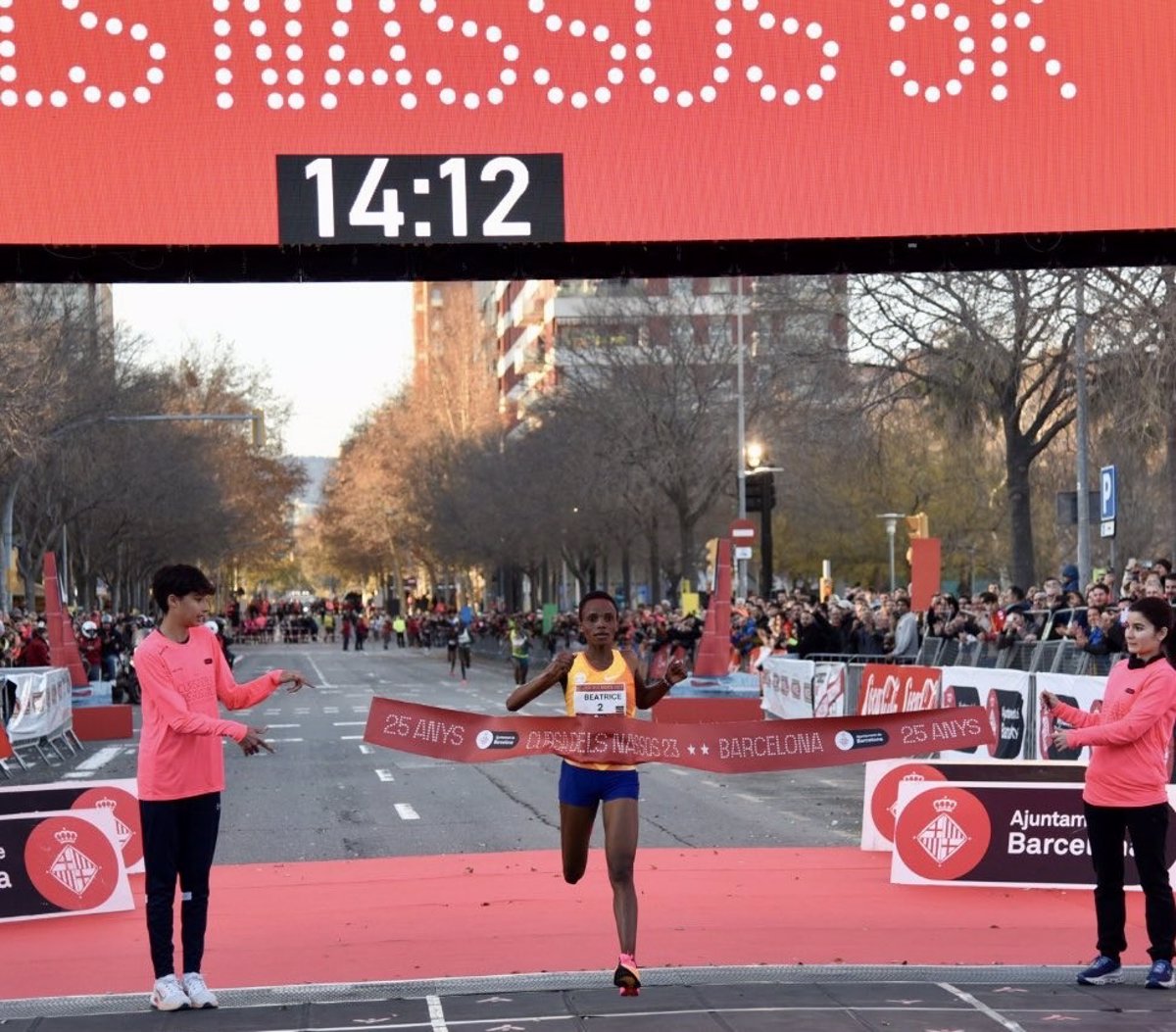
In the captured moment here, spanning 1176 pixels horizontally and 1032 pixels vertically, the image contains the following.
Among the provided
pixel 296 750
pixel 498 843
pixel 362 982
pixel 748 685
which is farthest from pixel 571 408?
pixel 362 982

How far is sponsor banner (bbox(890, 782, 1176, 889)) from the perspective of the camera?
12.4 meters

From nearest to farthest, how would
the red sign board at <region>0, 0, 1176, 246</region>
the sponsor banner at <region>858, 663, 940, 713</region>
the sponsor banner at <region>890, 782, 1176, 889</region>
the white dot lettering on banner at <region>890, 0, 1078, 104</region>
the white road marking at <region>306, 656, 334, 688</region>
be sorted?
the sponsor banner at <region>890, 782, 1176, 889</region> → the red sign board at <region>0, 0, 1176, 246</region> → the white dot lettering on banner at <region>890, 0, 1078, 104</region> → the sponsor banner at <region>858, 663, 940, 713</region> → the white road marking at <region>306, 656, 334, 688</region>

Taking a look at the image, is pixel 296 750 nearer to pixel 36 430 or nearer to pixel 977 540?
pixel 36 430

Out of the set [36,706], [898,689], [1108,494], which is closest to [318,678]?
[36,706]

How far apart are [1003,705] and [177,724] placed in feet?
40.5

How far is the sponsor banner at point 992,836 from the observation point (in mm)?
12359

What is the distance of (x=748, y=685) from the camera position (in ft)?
114

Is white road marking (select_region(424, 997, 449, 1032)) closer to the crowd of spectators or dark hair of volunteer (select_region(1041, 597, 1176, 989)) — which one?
the crowd of spectators

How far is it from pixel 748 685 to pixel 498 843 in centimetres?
1925

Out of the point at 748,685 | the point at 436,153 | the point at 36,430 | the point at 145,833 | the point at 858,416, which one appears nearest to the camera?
the point at 145,833

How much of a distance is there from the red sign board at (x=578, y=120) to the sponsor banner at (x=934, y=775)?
4039 millimetres

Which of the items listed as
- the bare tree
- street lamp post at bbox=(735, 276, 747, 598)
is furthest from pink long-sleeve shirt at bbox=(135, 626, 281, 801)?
street lamp post at bbox=(735, 276, 747, 598)

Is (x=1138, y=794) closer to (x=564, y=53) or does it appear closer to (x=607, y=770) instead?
(x=607, y=770)

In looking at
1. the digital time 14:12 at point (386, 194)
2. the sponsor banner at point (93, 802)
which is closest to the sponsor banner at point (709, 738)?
the sponsor banner at point (93, 802)
